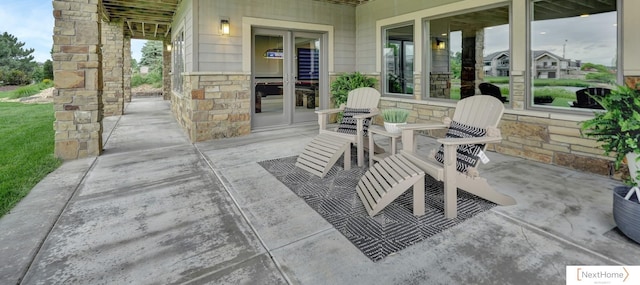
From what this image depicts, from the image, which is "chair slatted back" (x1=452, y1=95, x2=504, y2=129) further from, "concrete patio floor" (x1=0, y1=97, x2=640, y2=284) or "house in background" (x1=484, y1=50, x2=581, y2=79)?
"house in background" (x1=484, y1=50, x2=581, y2=79)

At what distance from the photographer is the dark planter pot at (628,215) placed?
2.27 m

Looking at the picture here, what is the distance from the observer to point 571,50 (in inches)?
171

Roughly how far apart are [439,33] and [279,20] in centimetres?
311

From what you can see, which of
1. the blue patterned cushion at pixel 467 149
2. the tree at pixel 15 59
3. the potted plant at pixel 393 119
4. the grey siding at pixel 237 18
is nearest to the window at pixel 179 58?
the grey siding at pixel 237 18

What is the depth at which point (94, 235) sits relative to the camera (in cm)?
255

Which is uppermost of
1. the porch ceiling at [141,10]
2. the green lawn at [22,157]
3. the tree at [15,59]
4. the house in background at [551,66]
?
the tree at [15,59]

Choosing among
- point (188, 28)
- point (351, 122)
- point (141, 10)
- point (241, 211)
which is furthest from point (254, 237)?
point (141, 10)

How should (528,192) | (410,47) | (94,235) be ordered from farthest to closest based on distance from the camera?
(410,47), (528,192), (94,235)

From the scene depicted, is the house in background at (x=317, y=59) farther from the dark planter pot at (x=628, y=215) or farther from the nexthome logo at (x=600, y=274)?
the nexthome logo at (x=600, y=274)

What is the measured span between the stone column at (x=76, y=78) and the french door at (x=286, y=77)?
279cm

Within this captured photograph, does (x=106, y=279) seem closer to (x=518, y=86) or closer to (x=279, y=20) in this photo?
(x=518, y=86)

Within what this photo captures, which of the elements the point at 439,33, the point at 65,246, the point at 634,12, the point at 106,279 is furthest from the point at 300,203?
the point at 439,33

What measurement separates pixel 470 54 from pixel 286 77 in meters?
3.64

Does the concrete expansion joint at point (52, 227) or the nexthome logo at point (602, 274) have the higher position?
the concrete expansion joint at point (52, 227)
